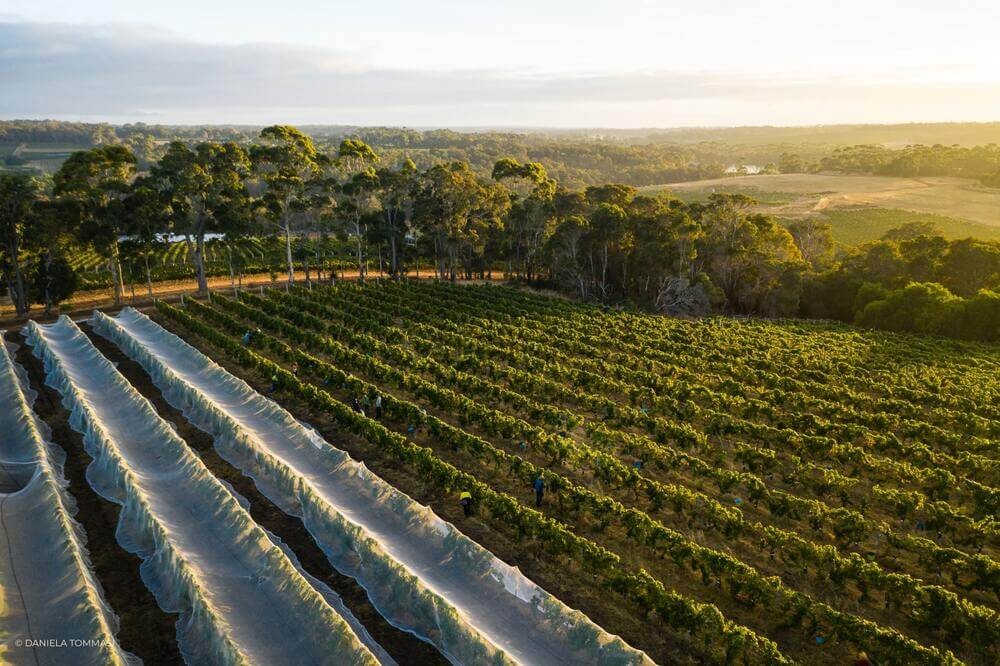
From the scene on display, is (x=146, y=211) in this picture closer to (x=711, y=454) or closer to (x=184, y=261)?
(x=184, y=261)

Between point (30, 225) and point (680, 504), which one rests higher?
point (30, 225)

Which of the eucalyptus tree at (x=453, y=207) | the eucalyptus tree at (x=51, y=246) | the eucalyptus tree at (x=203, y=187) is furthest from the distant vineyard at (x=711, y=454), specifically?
the eucalyptus tree at (x=453, y=207)

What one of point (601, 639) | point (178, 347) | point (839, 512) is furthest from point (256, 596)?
point (178, 347)

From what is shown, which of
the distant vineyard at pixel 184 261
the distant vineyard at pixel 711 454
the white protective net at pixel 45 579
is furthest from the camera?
the distant vineyard at pixel 184 261

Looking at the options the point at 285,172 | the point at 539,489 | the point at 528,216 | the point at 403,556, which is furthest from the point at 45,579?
the point at 528,216

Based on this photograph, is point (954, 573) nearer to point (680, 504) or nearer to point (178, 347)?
point (680, 504)

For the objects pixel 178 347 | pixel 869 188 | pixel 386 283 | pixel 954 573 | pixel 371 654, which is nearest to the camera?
pixel 371 654

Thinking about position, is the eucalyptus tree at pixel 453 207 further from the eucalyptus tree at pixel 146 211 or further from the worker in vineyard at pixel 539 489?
the worker in vineyard at pixel 539 489
